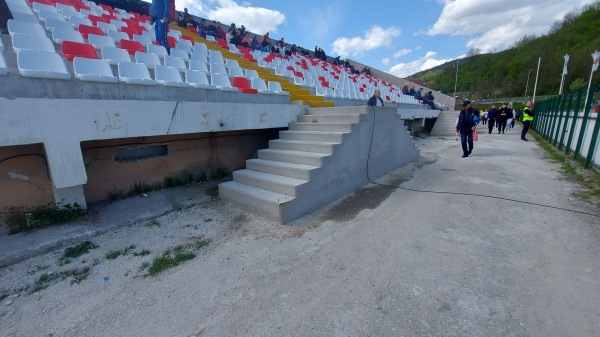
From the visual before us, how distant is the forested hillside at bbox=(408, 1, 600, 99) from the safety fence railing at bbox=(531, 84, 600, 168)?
111 feet

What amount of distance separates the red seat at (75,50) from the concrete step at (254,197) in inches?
122

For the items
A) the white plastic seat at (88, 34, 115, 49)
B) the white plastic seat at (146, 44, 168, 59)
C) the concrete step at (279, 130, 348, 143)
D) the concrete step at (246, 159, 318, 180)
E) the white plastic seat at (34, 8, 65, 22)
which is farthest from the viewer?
the white plastic seat at (34, 8, 65, 22)

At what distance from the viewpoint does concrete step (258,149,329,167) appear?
4574mm

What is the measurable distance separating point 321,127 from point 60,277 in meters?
4.65

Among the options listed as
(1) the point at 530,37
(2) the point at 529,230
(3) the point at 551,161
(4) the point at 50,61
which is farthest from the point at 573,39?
(4) the point at 50,61

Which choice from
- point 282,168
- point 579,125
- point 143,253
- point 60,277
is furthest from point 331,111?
point 579,125

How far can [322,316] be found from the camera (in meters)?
2.12

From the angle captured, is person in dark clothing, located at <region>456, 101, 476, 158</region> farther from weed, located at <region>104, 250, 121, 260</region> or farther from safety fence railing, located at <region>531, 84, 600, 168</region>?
weed, located at <region>104, 250, 121, 260</region>

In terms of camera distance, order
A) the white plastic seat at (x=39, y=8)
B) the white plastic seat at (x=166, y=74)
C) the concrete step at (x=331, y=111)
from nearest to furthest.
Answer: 1. the white plastic seat at (x=166, y=74)
2. the concrete step at (x=331, y=111)
3. the white plastic seat at (x=39, y=8)

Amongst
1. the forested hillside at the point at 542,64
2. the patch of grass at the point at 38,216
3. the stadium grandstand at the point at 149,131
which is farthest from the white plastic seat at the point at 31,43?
the forested hillside at the point at 542,64

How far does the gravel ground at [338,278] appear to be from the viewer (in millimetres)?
2053

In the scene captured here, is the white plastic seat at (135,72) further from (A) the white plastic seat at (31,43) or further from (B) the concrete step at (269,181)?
(B) the concrete step at (269,181)

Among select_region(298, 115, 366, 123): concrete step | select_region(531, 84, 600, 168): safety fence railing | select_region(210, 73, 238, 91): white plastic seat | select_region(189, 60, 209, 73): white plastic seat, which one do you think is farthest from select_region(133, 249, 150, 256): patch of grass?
select_region(531, 84, 600, 168): safety fence railing

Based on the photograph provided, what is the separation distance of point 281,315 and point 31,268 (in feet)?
9.36
